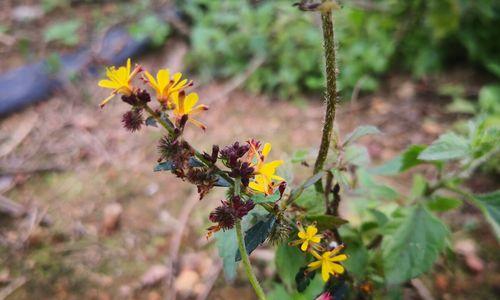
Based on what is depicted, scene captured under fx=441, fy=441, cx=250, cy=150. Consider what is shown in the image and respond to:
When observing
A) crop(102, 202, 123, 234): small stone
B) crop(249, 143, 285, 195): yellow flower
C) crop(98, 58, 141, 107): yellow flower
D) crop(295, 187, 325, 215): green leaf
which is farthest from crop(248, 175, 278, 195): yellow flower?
crop(102, 202, 123, 234): small stone

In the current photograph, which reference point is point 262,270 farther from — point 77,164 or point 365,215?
point 77,164

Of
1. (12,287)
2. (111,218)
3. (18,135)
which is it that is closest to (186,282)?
(111,218)

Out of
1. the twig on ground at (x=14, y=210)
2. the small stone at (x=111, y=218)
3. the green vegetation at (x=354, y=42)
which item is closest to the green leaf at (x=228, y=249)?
the small stone at (x=111, y=218)

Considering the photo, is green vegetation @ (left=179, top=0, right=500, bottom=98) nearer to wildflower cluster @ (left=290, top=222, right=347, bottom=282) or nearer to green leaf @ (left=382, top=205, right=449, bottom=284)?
green leaf @ (left=382, top=205, right=449, bottom=284)

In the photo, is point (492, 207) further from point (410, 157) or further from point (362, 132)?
point (362, 132)

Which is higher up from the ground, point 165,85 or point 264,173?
point 165,85

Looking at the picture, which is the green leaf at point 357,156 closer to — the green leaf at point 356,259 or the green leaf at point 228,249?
the green leaf at point 356,259

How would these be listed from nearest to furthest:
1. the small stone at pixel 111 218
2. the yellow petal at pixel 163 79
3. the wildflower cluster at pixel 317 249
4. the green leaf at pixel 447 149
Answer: the yellow petal at pixel 163 79 → the wildflower cluster at pixel 317 249 → the green leaf at pixel 447 149 → the small stone at pixel 111 218
